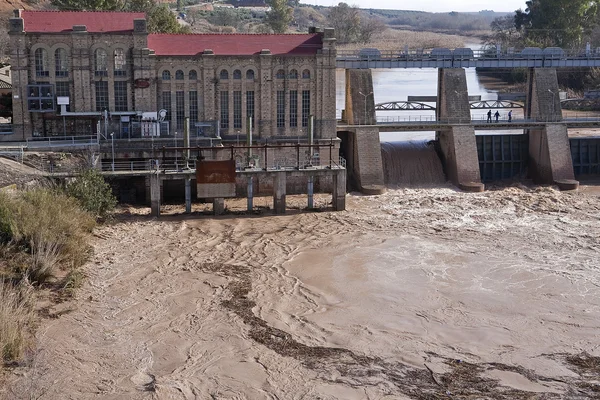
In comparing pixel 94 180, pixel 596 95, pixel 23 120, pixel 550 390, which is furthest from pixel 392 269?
pixel 596 95

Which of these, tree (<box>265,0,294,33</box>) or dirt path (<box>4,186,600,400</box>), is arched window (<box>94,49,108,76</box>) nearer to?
dirt path (<box>4,186,600,400</box>)

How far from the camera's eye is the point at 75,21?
50156 millimetres

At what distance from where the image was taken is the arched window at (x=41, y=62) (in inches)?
1949

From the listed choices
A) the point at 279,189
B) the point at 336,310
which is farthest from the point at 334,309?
the point at 279,189

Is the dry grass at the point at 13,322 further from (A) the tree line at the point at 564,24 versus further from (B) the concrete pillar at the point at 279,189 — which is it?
(A) the tree line at the point at 564,24

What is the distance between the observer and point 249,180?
46.8 m

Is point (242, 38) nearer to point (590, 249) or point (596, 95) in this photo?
point (590, 249)

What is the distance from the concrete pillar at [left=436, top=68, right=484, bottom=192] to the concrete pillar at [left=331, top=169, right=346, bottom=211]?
9789mm

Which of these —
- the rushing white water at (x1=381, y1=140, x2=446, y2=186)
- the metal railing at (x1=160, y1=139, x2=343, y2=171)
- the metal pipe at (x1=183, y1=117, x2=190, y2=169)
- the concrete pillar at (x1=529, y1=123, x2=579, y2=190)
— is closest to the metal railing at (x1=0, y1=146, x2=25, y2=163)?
the metal railing at (x1=160, y1=139, x2=343, y2=171)

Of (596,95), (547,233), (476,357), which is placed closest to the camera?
(476,357)

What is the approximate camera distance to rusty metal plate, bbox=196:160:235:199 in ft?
149

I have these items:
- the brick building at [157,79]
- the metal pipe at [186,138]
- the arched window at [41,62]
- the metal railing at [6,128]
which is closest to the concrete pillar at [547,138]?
Answer: the brick building at [157,79]

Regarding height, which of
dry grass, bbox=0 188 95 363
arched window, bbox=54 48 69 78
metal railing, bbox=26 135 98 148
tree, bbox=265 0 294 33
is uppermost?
tree, bbox=265 0 294 33

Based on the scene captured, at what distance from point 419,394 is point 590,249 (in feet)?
61.2
